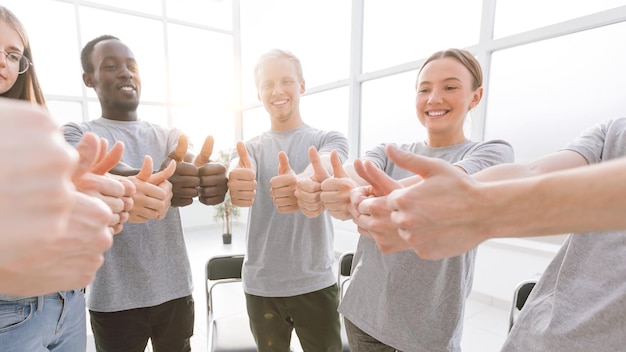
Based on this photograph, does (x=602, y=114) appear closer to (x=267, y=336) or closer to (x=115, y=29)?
(x=267, y=336)

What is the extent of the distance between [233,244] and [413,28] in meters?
4.27

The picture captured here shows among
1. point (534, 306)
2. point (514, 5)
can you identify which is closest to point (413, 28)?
point (514, 5)

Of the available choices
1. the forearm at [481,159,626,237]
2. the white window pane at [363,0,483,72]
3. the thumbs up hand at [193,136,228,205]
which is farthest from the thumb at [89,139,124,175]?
the white window pane at [363,0,483,72]

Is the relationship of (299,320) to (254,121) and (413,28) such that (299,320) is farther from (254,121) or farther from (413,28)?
(254,121)

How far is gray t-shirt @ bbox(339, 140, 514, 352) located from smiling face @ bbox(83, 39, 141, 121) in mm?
1429

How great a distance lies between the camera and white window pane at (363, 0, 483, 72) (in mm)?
2928

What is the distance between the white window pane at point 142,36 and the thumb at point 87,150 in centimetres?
511

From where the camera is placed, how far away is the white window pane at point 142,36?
15.9 ft

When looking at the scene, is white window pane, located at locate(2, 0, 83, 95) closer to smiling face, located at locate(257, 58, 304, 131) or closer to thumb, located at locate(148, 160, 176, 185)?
smiling face, located at locate(257, 58, 304, 131)

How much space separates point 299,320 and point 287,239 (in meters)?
0.40

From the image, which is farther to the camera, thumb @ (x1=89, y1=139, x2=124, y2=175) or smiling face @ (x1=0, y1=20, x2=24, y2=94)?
smiling face @ (x1=0, y1=20, x2=24, y2=94)

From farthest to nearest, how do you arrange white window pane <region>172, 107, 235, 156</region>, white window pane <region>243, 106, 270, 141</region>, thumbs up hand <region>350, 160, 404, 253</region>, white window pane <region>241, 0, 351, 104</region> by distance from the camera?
1. white window pane <region>243, 106, 270, 141</region>
2. white window pane <region>172, 107, 235, 156</region>
3. white window pane <region>241, 0, 351, 104</region>
4. thumbs up hand <region>350, 160, 404, 253</region>

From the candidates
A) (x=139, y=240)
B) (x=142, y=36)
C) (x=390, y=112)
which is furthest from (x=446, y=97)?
(x=142, y=36)

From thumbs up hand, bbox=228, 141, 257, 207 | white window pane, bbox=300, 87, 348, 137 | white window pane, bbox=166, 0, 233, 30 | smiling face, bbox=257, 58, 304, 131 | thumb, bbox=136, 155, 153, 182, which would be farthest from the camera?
white window pane, bbox=166, 0, 233, 30
